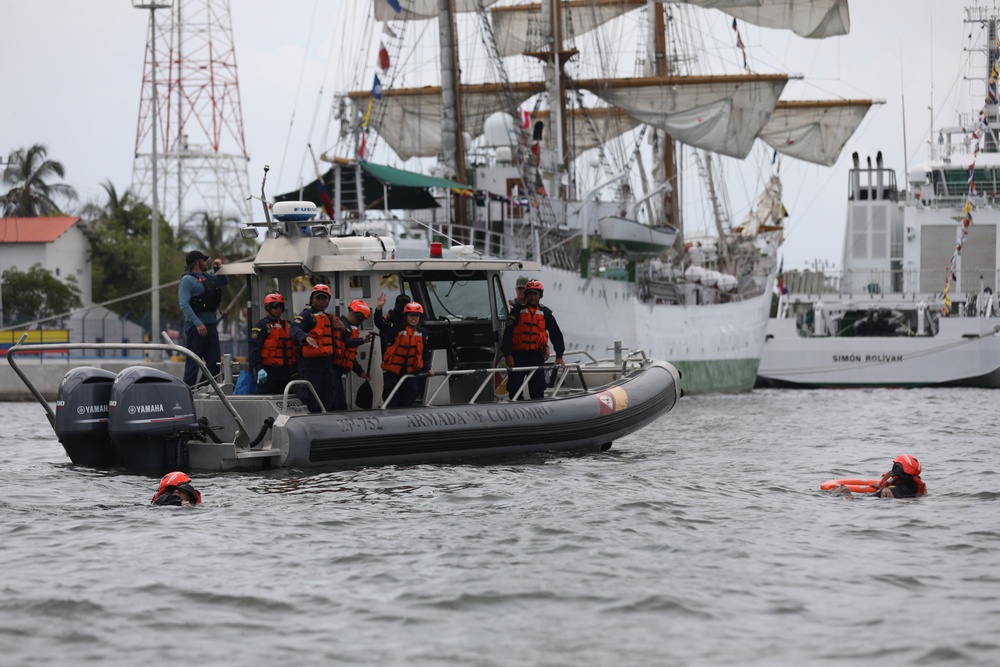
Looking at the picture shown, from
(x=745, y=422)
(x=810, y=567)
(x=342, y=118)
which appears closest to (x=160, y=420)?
(x=810, y=567)

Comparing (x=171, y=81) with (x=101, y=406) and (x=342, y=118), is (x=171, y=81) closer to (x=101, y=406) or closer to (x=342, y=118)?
(x=342, y=118)

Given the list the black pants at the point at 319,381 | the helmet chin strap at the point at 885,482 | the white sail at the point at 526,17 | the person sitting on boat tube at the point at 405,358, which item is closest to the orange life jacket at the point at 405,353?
the person sitting on boat tube at the point at 405,358

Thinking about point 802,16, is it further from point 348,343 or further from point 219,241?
point 348,343

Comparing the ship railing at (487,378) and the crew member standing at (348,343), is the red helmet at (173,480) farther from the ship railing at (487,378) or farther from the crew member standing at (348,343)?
the ship railing at (487,378)

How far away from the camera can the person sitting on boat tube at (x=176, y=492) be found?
12438mm

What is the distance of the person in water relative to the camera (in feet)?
45.6

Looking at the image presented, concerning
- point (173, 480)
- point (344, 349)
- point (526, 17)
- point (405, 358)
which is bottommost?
point (173, 480)

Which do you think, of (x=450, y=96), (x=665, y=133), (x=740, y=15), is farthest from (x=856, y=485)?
(x=740, y=15)

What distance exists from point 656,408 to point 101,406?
734cm

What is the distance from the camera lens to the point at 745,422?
27625 mm

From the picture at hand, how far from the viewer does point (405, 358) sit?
15477 millimetres

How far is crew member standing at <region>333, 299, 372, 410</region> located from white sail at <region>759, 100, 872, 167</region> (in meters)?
45.4

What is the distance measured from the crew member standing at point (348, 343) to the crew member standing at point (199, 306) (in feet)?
6.58

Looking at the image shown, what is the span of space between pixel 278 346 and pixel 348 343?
→ 764 mm
